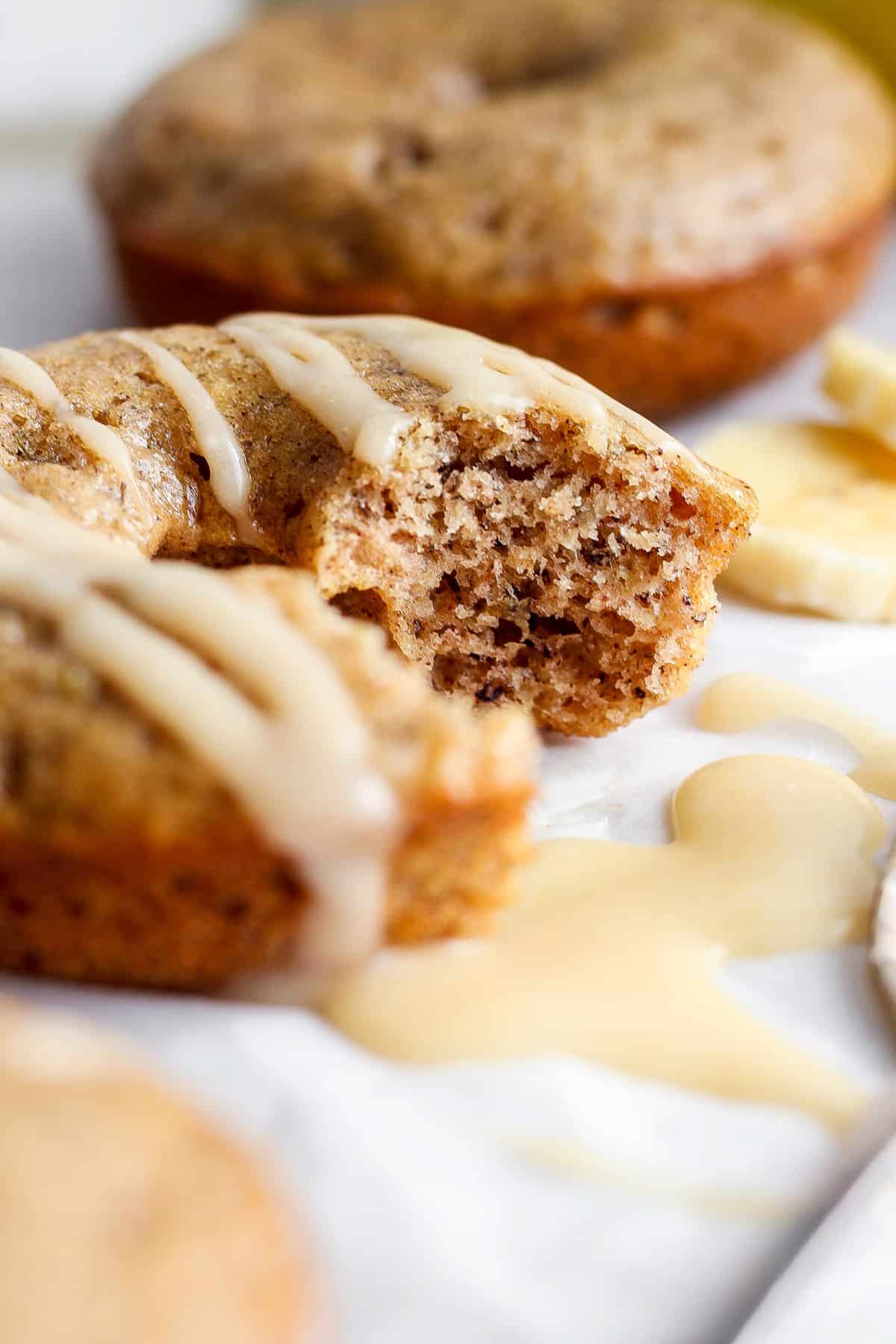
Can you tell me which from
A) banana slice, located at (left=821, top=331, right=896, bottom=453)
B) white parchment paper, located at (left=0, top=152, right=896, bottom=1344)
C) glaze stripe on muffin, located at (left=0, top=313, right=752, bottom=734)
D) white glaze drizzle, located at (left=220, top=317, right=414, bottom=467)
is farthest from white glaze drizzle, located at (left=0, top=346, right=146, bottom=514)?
banana slice, located at (left=821, top=331, right=896, bottom=453)

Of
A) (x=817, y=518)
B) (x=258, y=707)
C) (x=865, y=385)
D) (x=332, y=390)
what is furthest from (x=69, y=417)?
(x=865, y=385)

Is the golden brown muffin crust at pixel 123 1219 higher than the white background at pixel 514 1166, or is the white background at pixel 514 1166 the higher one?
the golden brown muffin crust at pixel 123 1219

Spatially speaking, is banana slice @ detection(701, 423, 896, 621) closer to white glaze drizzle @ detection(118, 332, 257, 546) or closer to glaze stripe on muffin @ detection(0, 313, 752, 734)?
glaze stripe on muffin @ detection(0, 313, 752, 734)

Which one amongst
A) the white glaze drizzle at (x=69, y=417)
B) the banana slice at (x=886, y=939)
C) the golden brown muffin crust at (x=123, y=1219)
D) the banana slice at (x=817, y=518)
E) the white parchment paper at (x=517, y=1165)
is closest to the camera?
the golden brown muffin crust at (x=123, y=1219)

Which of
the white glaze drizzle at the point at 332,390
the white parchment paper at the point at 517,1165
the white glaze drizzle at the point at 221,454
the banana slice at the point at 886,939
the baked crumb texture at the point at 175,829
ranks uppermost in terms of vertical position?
the white glaze drizzle at the point at 332,390

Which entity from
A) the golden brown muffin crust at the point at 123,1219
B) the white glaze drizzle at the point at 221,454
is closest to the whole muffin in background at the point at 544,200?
the white glaze drizzle at the point at 221,454

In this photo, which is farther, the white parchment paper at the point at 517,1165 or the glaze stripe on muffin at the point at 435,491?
the glaze stripe on muffin at the point at 435,491

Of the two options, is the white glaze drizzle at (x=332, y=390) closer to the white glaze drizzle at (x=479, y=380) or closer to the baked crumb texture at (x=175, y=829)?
the white glaze drizzle at (x=479, y=380)
